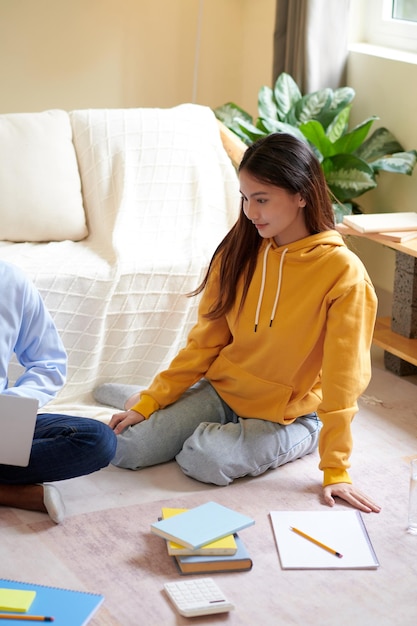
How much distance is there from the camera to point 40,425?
6.69 feet

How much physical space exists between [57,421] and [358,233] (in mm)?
1133

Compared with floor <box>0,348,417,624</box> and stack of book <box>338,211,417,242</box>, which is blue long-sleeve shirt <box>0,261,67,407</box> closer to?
floor <box>0,348,417,624</box>

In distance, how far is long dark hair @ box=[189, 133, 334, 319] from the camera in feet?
6.77

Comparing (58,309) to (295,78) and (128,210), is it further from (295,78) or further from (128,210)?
(295,78)

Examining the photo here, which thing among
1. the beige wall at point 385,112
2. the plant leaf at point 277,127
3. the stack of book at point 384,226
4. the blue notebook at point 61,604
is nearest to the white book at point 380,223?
the stack of book at point 384,226

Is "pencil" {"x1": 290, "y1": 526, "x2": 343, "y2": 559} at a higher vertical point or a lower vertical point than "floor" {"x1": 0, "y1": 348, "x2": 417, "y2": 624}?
higher

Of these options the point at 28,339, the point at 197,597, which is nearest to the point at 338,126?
the point at 28,339

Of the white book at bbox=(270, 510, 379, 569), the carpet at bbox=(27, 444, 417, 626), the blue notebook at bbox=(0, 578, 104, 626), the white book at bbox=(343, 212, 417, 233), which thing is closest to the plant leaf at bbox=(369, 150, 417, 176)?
the white book at bbox=(343, 212, 417, 233)

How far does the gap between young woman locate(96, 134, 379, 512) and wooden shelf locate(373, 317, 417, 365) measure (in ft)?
1.79

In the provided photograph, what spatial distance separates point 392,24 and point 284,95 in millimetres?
482

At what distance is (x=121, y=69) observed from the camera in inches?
144

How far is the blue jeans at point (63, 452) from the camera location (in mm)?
1985

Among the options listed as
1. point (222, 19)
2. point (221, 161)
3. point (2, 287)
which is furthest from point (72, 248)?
point (222, 19)

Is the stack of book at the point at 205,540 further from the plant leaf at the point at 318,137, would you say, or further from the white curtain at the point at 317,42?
the white curtain at the point at 317,42
